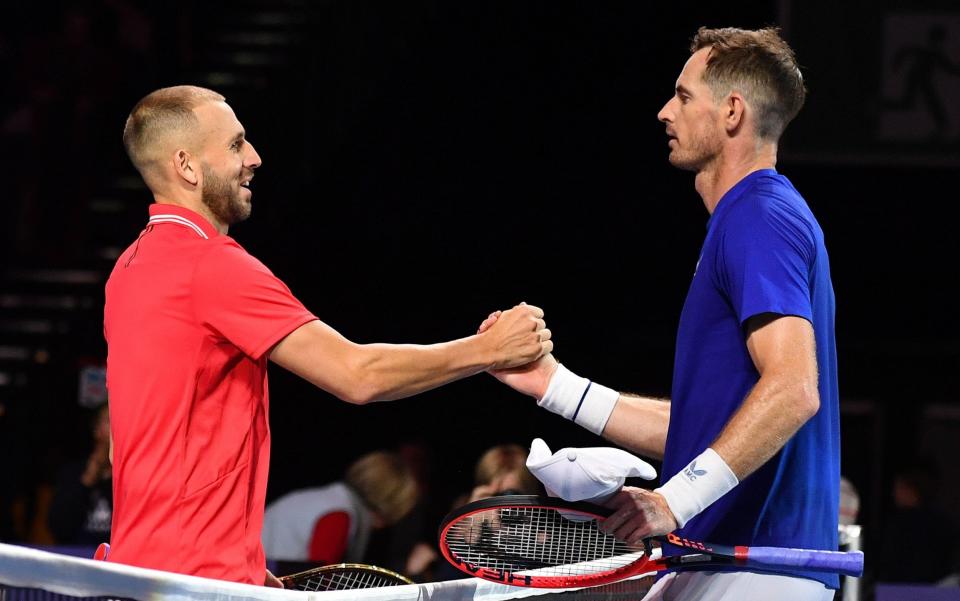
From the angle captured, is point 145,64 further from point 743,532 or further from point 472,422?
point 743,532

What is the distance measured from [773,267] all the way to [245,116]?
7.53 m

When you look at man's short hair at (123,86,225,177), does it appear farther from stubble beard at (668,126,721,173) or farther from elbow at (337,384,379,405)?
stubble beard at (668,126,721,173)

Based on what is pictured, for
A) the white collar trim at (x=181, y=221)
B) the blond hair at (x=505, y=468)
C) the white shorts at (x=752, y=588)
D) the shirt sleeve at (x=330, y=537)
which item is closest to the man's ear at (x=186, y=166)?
the white collar trim at (x=181, y=221)

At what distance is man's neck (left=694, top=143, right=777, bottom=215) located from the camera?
3.46 meters

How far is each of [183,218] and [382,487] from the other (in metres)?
4.23

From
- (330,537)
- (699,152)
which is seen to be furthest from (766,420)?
(330,537)

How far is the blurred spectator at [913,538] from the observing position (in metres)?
9.11

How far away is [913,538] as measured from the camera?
928 cm

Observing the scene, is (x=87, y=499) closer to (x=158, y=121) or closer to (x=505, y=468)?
(x=505, y=468)

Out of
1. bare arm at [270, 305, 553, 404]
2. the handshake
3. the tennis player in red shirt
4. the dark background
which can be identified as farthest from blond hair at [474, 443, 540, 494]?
the dark background

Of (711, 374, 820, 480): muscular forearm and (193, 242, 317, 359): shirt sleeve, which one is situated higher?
(193, 242, 317, 359): shirt sleeve

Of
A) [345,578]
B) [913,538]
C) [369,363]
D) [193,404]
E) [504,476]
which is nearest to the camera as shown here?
[193,404]

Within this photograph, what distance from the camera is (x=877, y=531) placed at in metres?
11.6

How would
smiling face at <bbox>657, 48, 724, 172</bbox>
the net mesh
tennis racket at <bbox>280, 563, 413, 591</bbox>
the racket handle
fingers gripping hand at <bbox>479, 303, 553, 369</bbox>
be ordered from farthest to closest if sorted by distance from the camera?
fingers gripping hand at <bbox>479, 303, 553, 369</bbox>, tennis racket at <bbox>280, 563, 413, 591</bbox>, smiling face at <bbox>657, 48, 724, 172</bbox>, the racket handle, the net mesh
